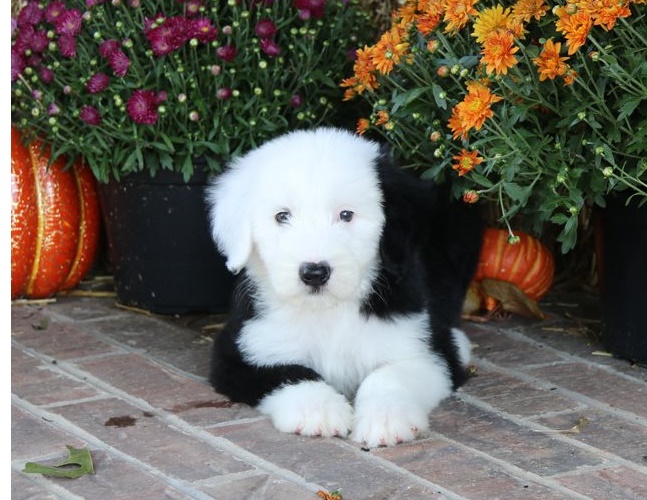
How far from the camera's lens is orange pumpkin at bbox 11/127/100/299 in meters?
4.95

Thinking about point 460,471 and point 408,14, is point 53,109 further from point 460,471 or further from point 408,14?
point 460,471

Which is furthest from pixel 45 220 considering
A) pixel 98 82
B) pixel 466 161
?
pixel 466 161

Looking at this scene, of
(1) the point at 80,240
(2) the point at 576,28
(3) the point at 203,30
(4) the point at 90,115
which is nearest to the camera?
(2) the point at 576,28

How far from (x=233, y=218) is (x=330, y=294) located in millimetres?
442

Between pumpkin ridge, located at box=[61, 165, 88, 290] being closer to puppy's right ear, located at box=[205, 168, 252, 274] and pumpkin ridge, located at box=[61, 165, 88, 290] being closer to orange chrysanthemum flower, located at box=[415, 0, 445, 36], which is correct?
puppy's right ear, located at box=[205, 168, 252, 274]

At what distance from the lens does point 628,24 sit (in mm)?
3270

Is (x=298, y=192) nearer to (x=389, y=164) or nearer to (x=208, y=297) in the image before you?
(x=389, y=164)

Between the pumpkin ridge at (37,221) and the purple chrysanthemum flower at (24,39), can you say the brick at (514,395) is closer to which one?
the pumpkin ridge at (37,221)

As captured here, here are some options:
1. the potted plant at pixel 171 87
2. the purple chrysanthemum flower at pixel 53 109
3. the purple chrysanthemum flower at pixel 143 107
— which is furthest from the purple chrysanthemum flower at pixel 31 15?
the purple chrysanthemum flower at pixel 143 107

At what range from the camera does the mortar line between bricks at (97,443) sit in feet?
9.75

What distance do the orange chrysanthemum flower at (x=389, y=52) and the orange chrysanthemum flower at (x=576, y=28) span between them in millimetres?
744

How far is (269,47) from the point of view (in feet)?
14.4

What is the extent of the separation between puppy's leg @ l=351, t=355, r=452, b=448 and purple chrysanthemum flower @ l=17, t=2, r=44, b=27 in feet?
7.08

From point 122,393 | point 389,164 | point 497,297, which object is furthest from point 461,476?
point 497,297
